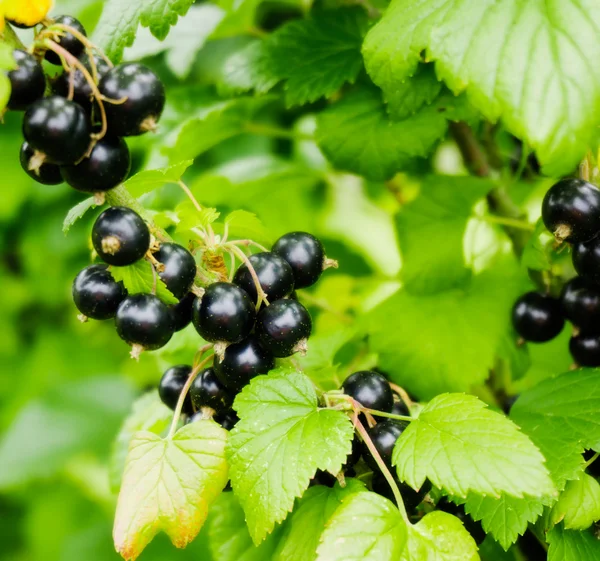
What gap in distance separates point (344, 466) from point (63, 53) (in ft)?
1.98

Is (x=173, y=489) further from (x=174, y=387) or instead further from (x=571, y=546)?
(x=571, y=546)

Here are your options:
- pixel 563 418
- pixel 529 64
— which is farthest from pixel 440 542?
pixel 529 64

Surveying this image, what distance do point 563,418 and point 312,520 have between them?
0.40 m

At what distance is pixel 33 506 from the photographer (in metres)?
2.76

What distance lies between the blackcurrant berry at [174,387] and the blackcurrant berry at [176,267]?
177 millimetres

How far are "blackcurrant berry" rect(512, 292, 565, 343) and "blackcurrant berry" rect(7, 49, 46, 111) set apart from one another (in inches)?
32.2

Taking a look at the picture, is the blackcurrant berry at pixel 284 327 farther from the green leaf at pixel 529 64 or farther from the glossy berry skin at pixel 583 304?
the glossy berry skin at pixel 583 304

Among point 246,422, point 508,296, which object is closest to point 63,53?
point 246,422

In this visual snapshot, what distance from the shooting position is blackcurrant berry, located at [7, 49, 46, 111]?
0.76m

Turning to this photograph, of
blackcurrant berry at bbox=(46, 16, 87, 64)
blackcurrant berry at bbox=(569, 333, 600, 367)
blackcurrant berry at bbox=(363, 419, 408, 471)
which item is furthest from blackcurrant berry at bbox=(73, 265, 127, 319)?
blackcurrant berry at bbox=(569, 333, 600, 367)

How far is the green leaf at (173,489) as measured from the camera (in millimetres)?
850

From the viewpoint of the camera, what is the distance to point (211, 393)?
92 cm

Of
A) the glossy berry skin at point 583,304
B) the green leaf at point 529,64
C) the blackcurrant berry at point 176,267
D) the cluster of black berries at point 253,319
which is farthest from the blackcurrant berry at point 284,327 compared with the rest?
the glossy berry skin at point 583,304

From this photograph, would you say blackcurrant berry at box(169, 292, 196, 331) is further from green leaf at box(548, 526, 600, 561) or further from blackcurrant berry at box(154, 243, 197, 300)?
green leaf at box(548, 526, 600, 561)
